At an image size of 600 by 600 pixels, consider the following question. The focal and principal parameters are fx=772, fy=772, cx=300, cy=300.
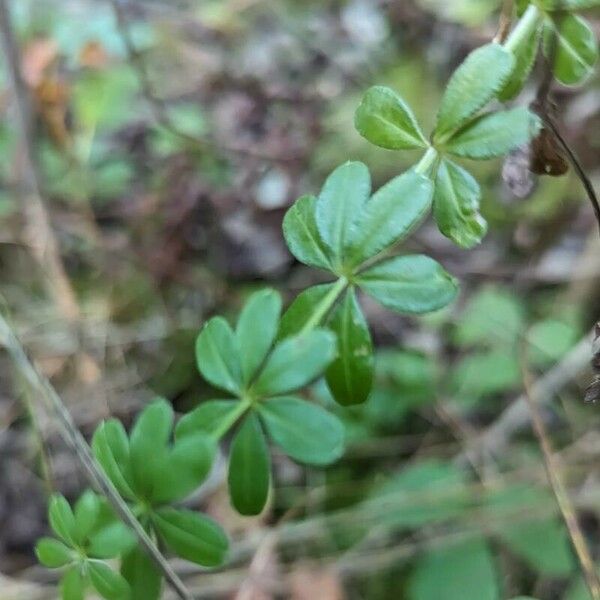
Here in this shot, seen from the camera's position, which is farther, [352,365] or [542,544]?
[542,544]

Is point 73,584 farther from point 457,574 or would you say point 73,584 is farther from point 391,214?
point 457,574

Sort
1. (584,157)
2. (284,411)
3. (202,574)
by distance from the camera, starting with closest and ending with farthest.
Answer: (284,411)
(202,574)
(584,157)

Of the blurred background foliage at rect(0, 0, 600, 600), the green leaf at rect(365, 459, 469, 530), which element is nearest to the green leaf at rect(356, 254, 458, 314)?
the blurred background foliage at rect(0, 0, 600, 600)

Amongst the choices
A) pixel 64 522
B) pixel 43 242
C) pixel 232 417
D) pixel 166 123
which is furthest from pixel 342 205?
pixel 43 242

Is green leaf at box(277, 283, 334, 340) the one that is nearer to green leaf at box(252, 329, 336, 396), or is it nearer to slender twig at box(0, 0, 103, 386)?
green leaf at box(252, 329, 336, 396)

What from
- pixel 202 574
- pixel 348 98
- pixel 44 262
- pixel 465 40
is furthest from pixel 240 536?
pixel 465 40

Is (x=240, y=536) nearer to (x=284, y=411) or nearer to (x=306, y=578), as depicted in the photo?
(x=306, y=578)

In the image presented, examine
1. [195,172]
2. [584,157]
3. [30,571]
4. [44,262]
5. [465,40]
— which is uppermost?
[465,40]
